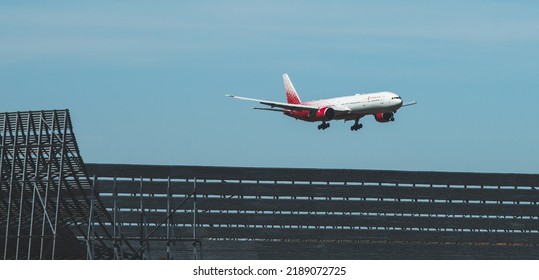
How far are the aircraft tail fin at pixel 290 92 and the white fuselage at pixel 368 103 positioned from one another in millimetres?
30341

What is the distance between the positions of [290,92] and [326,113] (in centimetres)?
3538

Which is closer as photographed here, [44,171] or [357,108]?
[44,171]

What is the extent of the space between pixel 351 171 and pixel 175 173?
58.4ft

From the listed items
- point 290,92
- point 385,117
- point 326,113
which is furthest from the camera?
point 290,92

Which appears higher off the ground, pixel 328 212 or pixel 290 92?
pixel 290 92

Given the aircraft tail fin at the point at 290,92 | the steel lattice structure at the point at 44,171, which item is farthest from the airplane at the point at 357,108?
the steel lattice structure at the point at 44,171

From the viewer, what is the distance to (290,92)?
144 meters

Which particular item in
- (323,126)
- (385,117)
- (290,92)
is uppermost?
(290,92)

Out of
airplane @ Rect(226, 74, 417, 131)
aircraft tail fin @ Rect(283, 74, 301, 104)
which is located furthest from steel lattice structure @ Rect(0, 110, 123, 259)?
aircraft tail fin @ Rect(283, 74, 301, 104)

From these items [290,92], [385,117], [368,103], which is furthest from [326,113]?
[290,92]

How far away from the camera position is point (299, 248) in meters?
118

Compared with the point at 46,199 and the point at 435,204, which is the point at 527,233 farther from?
the point at 46,199

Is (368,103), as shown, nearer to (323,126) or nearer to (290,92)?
(323,126)

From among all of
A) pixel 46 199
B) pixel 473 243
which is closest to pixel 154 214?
pixel 473 243
